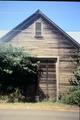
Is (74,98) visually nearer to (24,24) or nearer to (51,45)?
(51,45)

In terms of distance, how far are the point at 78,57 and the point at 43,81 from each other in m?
3.23

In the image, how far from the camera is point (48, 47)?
829 inches

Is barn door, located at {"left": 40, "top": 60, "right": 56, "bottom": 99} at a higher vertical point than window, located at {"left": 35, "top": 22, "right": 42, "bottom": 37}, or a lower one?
lower

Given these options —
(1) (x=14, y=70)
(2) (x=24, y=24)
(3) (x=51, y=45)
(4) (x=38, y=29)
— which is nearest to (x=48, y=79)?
(3) (x=51, y=45)

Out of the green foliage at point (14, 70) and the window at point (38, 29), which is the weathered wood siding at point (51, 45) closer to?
the window at point (38, 29)

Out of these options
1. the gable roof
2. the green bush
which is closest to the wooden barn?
the gable roof

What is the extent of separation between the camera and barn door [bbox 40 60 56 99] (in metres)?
20.7

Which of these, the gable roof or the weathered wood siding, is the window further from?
the gable roof

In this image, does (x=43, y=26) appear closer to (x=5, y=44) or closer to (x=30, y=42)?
(x=30, y=42)

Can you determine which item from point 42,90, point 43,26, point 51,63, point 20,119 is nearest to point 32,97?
point 42,90

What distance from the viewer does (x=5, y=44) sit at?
20.0m

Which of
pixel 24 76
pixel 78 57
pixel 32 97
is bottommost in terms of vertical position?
pixel 32 97

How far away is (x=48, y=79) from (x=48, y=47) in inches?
97.2

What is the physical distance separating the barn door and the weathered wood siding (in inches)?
21.0
